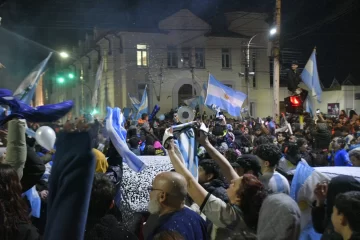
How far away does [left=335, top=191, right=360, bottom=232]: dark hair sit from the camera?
8.60ft

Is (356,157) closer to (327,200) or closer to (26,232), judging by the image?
(327,200)

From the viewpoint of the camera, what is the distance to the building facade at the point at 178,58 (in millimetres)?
35344

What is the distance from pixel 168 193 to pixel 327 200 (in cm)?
125

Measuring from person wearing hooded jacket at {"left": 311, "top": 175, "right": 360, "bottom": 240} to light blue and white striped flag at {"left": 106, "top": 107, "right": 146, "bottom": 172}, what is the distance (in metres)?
1.96

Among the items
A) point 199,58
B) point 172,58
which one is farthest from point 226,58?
point 172,58

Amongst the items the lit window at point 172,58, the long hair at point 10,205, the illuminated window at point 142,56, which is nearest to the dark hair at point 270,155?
the long hair at point 10,205

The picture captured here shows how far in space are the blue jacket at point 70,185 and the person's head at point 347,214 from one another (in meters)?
1.84

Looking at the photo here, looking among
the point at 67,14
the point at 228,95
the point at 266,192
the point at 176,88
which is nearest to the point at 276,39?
the point at 228,95

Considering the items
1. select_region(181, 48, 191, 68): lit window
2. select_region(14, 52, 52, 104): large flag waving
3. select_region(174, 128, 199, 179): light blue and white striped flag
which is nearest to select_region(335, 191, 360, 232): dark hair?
select_region(174, 128, 199, 179): light blue and white striped flag

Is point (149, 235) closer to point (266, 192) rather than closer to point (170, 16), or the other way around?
point (266, 192)

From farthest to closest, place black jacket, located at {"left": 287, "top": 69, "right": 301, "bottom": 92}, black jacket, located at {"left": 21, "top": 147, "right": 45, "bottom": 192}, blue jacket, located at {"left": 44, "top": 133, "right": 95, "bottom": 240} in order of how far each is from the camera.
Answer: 1. black jacket, located at {"left": 287, "top": 69, "right": 301, "bottom": 92}
2. black jacket, located at {"left": 21, "top": 147, "right": 45, "bottom": 192}
3. blue jacket, located at {"left": 44, "top": 133, "right": 95, "bottom": 240}

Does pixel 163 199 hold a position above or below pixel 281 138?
above

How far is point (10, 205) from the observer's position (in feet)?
8.10

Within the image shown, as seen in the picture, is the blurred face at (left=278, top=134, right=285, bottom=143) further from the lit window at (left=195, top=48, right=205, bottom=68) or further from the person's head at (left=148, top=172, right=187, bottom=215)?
the lit window at (left=195, top=48, right=205, bottom=68)
